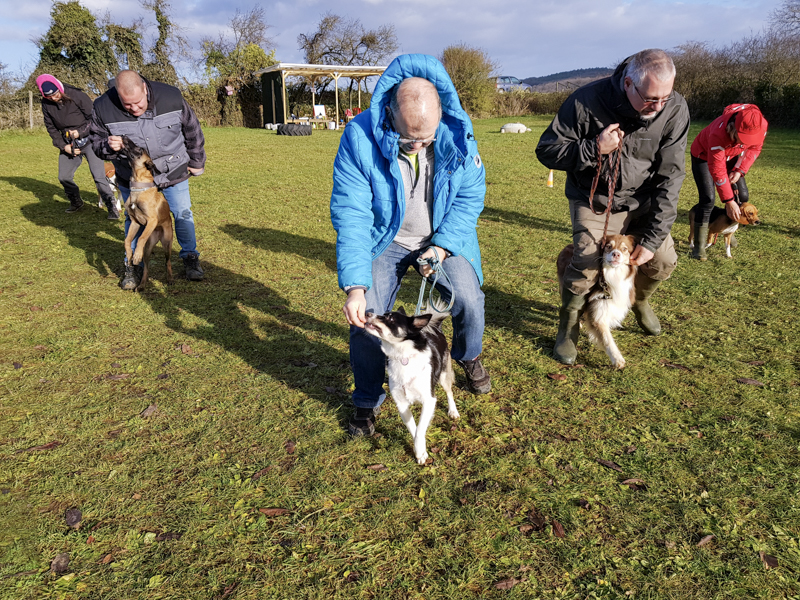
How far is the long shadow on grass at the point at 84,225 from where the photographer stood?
7.31 m

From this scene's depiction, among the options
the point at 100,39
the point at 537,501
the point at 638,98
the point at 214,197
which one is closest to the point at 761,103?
the point at 214,197

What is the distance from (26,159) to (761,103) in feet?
101

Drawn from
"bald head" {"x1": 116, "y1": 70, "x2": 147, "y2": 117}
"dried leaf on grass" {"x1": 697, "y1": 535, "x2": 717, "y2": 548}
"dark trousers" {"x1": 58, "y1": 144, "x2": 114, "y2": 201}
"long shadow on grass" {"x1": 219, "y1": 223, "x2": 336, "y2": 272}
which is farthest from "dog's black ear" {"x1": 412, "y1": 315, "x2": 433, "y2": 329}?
"dark trousers" {"x1": 58, "y1": 144, "x2": 114, "y2": 201}

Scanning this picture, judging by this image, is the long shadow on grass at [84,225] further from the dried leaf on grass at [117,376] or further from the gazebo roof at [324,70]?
the gazebo roof at [324,70]

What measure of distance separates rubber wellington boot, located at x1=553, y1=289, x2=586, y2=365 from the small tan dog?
464 centimetres

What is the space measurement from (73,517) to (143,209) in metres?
4.09

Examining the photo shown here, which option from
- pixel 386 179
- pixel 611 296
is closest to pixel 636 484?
pixel 611 296

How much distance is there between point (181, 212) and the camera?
6.23 metres

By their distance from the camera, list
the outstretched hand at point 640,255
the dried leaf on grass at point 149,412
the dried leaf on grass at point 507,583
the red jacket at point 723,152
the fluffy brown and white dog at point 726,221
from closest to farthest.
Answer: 1. the dried leaf on grass at point 507,583
2. the dried leaf on grass at point 149,412
3. the outstretched hand at point 640,255
4. the red jacket at point 723,152
5. the fluffy brown and white dog at point 726,221

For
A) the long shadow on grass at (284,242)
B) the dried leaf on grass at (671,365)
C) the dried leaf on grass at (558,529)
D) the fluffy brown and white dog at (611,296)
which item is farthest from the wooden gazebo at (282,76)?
the dried leaf on grass at (558,529)

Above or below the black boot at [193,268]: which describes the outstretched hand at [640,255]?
above

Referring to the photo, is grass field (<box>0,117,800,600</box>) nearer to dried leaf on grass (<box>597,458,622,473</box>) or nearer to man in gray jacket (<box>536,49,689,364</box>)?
dried leaf on grass (<box>597,458,622,473</box>)

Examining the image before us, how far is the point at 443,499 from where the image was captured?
2.86 metres

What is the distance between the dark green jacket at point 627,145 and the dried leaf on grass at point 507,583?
2.67 metres
